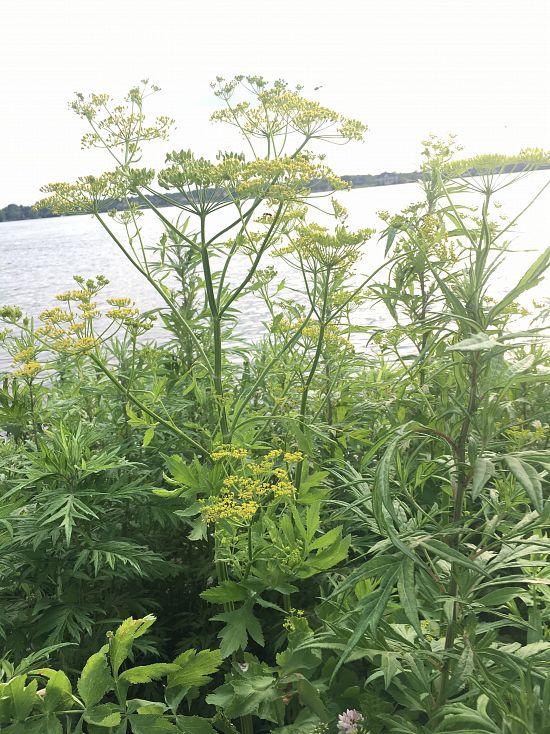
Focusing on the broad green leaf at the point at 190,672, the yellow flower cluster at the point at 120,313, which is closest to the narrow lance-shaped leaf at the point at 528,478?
the broad green leaf at the point at 190,672

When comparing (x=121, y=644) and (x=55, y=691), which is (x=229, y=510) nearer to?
(x=121, y=644)

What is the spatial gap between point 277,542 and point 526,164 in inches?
58.1

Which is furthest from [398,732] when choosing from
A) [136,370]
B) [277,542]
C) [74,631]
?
[136,370]

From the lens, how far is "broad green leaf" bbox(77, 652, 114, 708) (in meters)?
1.41

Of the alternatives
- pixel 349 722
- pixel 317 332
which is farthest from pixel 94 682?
pixel 317 332

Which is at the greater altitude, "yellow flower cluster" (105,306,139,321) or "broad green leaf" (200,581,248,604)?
"yellow flower cluster" (105,306,139,321)

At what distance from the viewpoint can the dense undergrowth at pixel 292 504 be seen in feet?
4.81

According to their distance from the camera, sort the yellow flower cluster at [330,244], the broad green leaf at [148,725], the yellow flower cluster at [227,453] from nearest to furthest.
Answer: the broad green leaf at [148,725]
the yellow flower cluster at [227,453]
the yellow flower cluster at [330,244]

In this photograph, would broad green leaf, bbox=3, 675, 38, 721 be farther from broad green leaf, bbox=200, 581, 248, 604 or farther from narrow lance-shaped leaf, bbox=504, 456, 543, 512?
narrow lance-shaped leaf, bbox=504, 456, 543, 512

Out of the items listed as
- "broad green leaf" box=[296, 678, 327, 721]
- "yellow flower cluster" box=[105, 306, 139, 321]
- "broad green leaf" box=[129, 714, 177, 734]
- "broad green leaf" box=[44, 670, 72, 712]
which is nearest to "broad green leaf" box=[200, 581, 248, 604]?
"broad green leaf" box=[296, 678, 327, 721]

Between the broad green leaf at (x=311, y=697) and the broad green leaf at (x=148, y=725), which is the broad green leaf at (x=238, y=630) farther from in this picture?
the broad green leaf at (x=148, y=725)

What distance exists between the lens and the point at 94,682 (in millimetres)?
1426

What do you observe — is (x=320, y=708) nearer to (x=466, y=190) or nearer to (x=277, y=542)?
(x=277, y=542)

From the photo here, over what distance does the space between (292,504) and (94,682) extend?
0.88 meters
